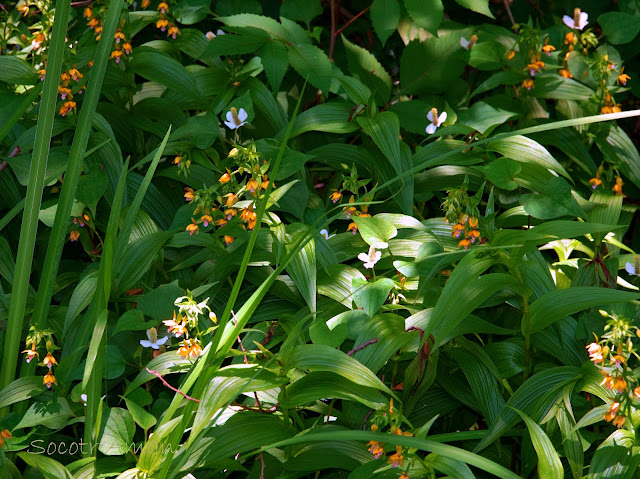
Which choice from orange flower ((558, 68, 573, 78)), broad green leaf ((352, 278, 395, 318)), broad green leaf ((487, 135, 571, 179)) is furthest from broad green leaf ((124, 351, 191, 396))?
orange flower ((558, 68, 573, 78))

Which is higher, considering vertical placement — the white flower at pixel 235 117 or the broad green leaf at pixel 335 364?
the white flower at pixel 235 117

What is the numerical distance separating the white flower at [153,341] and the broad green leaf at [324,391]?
0.98 ft

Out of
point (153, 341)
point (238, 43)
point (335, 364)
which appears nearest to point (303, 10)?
point (238, 43)

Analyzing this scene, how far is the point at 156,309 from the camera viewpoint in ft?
4.56

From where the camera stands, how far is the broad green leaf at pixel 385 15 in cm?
186

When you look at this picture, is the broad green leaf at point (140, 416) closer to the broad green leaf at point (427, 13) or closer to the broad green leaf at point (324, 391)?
the broad green leaf at point (324, 391)

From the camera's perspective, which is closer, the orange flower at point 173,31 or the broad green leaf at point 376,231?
the broad green leaf at point 376,231

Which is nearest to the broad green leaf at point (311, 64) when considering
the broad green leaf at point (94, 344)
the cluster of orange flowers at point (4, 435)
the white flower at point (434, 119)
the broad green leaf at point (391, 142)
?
the broad green leaf at point (391, 142)

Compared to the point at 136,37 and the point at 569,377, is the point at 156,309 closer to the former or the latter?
the point at 569,377

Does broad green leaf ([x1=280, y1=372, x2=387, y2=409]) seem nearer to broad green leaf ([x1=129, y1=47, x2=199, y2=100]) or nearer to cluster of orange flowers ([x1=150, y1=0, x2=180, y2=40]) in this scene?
broad green leaf ([x1=129, y1=47, x2=199, y2=100])

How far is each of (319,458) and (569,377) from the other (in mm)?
494

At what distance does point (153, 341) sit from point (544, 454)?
783 mm

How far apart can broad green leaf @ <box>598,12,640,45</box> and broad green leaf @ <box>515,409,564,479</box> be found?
132cm

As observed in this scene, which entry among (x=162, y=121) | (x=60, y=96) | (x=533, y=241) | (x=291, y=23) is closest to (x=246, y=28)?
(x=291, y=23)
